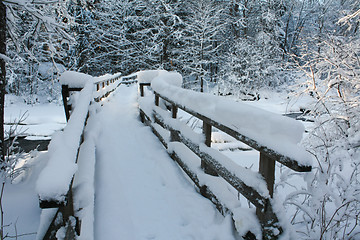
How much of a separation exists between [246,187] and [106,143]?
143 inches

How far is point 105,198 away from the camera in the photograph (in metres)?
3.24

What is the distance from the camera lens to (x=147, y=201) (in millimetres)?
3246

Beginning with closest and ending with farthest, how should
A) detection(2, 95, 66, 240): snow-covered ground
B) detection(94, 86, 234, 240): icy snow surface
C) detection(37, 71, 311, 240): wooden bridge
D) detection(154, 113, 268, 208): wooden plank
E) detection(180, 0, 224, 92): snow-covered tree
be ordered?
detection(37, 71, 311, 240): wooden bridge
detection(154, 113, 268, 208): wooden plank
detection(94, 86, 234, 240): icy snow surface
detection(2, 95, 66, 240): snow-covered ground
detection(180, 0, 224, 92): snow-covered tree

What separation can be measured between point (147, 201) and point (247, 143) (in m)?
1.59

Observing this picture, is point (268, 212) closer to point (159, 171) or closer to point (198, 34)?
point (159, 171)

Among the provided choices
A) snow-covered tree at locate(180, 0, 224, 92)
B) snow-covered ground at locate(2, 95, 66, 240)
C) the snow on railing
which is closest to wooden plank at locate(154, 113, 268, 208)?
the snow on railing

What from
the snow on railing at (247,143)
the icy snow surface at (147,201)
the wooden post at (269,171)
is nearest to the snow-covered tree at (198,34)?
the icy snow surface at (147,201)

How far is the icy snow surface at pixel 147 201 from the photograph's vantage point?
268 centimetres

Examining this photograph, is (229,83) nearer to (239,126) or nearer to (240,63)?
(240,63)

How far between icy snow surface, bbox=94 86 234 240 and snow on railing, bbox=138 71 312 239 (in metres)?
0.22

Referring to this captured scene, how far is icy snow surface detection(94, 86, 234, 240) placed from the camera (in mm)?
2680

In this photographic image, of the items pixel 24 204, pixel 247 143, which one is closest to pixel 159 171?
pixel 24 204

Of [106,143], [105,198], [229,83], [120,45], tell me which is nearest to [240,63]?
[229,83]

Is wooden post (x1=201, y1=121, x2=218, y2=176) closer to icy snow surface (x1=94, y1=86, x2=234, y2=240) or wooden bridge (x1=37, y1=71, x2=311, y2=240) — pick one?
wooden bridge (x1=37, y1=71, x2=311, y2=240)
